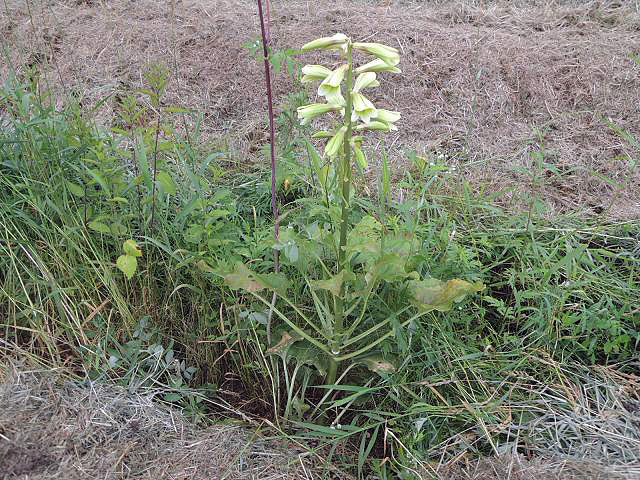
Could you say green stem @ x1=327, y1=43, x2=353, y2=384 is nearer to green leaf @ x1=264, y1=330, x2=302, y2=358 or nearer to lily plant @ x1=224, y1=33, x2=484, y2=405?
lily plant @ x1=224, y1=33, x2=484, y2=405

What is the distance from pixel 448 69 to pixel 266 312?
2259 mm

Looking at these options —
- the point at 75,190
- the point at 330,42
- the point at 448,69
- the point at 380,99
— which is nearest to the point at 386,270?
the point at 330,42

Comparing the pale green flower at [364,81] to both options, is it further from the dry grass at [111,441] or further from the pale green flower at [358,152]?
the dry grass at [111,441]

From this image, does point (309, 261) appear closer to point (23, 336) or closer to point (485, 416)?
point (485, 416)

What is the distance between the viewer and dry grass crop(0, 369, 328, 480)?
5.38 feet

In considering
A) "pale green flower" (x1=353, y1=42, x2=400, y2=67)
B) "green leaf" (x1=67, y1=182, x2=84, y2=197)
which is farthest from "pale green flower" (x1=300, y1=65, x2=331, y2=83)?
"green leaf" (x1=67, y1=182, x2=84, y2=197)

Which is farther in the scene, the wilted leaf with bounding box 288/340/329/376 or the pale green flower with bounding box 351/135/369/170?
the wilted leaf with bounding box 288/340/329/376

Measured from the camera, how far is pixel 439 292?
172 centimetres

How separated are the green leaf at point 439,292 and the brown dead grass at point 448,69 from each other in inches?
44.7

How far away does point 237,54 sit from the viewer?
369 cm

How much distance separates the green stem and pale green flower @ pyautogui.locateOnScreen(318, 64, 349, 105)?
0.02 meters

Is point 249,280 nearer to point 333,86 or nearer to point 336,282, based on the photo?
point 336,282

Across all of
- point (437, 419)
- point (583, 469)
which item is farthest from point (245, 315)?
point (583, 469)

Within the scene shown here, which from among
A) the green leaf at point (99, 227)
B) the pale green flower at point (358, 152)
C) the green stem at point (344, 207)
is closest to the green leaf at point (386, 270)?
the green stem at point (344, 207)
